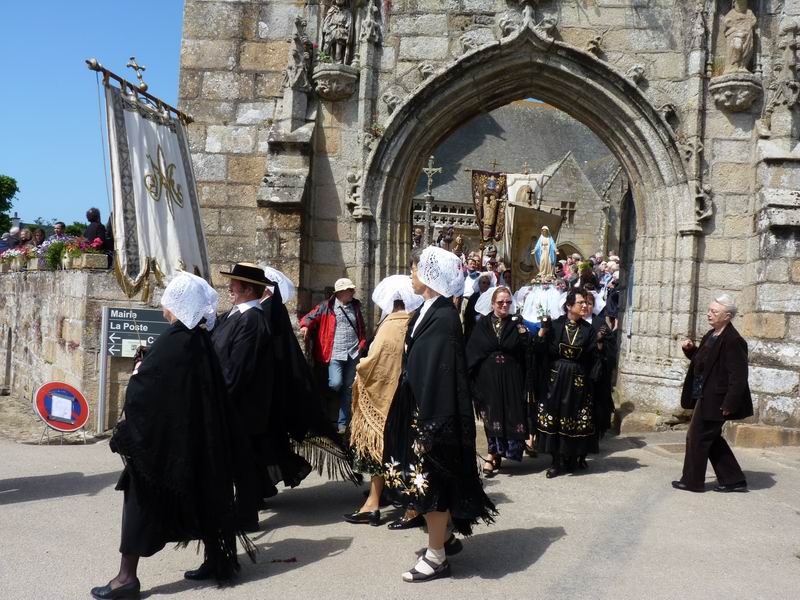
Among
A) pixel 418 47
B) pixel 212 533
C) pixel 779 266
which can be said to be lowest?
pixel 212 533

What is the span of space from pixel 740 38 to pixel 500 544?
6.47 metres

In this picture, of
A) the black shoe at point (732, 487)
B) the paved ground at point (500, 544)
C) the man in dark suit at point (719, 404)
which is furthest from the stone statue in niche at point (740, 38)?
the black shoe at point (732, 487)

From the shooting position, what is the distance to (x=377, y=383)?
5188 mm

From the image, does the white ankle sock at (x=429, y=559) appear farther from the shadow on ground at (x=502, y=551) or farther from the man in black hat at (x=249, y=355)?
the man in black hat at (x=249, y=355)

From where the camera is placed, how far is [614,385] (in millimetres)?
10211

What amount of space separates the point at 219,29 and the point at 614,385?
6.66m

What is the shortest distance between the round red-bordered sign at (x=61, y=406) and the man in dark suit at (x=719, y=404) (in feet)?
17.3

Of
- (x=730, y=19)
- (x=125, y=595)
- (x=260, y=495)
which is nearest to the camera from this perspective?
(x=125, y=595)

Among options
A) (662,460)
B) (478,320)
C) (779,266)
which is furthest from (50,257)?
(779,266)

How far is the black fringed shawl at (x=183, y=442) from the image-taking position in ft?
12.8

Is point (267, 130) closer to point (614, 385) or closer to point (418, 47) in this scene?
point (418, 47)

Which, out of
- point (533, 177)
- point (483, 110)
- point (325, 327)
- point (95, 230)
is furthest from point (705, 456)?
point (533, 177)

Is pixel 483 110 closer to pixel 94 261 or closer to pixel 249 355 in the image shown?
pixel 94 261

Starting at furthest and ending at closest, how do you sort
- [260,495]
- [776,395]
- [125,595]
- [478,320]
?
[776,395], [478,320], [260,495], [125,595]
